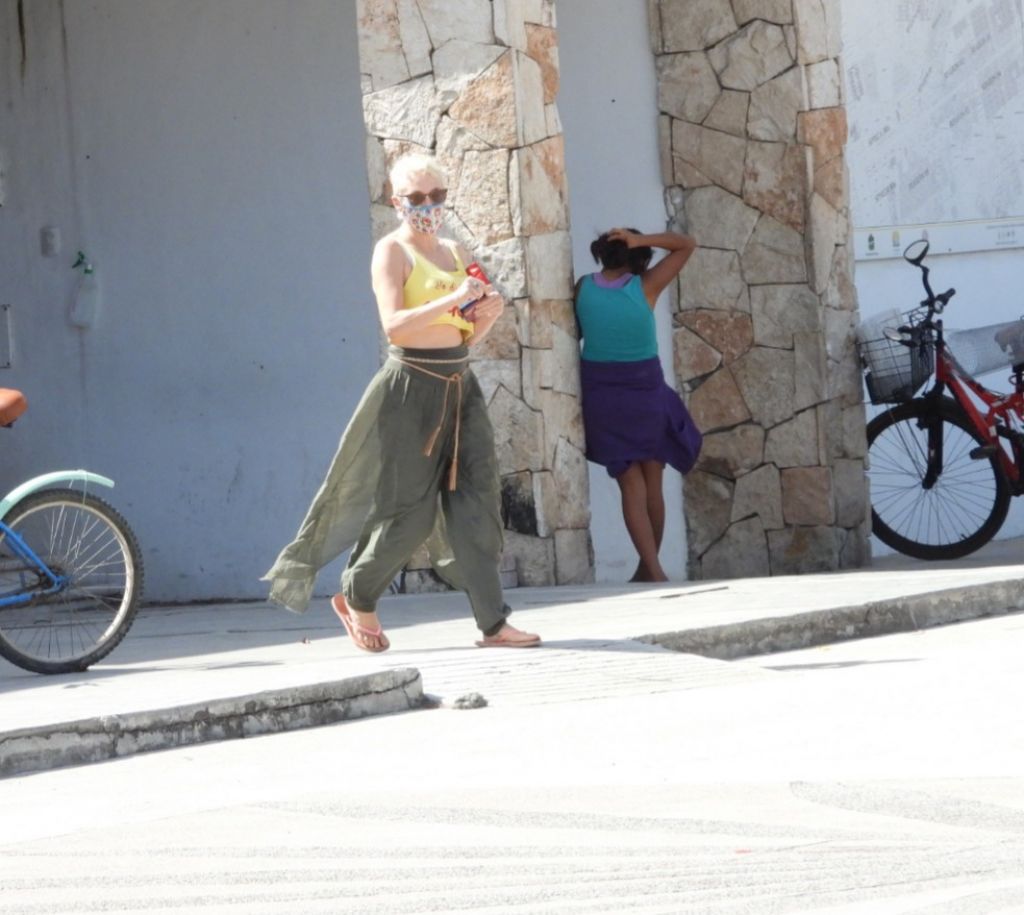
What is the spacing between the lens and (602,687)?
7602mm

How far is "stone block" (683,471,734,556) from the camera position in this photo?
13.0 m

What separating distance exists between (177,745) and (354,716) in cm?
68

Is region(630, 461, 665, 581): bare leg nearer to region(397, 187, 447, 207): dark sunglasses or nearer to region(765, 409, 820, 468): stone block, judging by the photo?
region(765, 409, 820, 468): stone block

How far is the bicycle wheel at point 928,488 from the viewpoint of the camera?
41.8ft

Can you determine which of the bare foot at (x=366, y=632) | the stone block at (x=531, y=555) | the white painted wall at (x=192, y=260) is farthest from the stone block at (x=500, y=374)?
the bare foot at (x=366, y=632)

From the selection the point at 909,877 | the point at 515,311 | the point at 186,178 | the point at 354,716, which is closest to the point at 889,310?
the point at 515,311

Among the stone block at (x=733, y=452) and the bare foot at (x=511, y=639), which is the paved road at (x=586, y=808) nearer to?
the bare foot at (x=511, y=639)

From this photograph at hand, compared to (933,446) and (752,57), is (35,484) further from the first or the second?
(933,446)

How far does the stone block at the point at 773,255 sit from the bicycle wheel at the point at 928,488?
3.38ft

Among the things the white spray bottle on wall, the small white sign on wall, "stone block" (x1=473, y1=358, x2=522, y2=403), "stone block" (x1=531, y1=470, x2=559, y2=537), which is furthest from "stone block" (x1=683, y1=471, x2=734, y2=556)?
the white spray bottle on wall

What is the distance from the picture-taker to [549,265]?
11.0 meters

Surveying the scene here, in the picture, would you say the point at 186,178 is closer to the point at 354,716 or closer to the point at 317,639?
the point at 317,639

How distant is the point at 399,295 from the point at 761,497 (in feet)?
17.5

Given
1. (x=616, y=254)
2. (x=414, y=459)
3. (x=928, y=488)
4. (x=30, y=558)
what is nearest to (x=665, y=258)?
(x=616, y=254)
